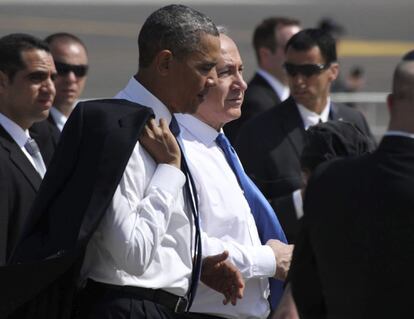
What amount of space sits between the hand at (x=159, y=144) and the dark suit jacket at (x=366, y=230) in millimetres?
571

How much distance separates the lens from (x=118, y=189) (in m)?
4.04

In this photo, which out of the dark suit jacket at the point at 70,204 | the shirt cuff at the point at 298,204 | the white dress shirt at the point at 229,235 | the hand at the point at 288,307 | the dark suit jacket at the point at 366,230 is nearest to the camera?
the dark suit jacket at the point at 366,230

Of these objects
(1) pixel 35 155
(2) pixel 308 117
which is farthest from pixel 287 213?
(1) pixel 35 155

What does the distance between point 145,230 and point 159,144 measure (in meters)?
0.34

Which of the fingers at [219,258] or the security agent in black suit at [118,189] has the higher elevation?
the security agent in black suit at [118,189]

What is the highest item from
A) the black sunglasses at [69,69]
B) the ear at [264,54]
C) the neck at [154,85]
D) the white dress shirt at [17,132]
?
the neck at [154,85]

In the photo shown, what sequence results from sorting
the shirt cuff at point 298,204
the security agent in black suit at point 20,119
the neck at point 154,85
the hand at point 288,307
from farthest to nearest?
the shirt cuff at point 298,204 < the security agent in black suit at point 20,119 < the neck at point 154,85 < the hand at point 288,307

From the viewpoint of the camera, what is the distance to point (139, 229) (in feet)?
13.1

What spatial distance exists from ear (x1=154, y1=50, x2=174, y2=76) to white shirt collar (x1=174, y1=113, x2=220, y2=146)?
0.72 metres

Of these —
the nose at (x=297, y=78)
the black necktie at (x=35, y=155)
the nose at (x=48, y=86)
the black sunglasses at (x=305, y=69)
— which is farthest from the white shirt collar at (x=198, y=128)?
the black sunglasses at (x=305, y=69)

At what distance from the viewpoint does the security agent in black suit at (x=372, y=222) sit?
3684 millimetres

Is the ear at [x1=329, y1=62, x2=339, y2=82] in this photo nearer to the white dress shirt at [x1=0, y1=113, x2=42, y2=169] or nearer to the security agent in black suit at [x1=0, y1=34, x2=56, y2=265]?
the security agent in black suit at [x1=0, y1=34, x2=56, y2=265]

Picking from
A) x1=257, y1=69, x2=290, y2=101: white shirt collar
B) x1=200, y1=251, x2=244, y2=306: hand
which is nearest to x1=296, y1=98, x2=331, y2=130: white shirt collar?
x1=257, y1=69, x2=290, y2=101: white shirt collar

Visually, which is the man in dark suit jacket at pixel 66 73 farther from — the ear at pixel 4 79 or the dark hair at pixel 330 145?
the dark hair at pixel 330 145
